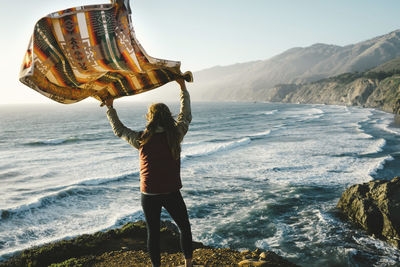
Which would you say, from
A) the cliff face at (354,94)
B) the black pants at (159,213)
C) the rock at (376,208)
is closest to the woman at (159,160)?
the black pants at (159,213)

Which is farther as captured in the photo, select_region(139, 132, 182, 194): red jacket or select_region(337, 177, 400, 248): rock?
select_region(337, 177, 400, 248): rock

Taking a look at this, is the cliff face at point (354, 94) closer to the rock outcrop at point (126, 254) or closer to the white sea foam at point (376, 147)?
the white sea foam at point (376, 147)

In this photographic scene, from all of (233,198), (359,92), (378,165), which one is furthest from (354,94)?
(233,198)

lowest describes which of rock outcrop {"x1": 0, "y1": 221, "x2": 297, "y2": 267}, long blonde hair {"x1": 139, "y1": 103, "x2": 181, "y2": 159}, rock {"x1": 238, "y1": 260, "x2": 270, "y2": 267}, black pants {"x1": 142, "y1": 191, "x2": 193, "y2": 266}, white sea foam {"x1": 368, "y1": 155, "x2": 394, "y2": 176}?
white sea foam {"x1": 368, "y1": 155, "x2": 394, "y2": 176}

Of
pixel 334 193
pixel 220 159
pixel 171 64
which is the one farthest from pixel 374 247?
pixel 220 159

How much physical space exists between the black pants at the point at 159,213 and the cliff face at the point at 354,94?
6575 centimetres

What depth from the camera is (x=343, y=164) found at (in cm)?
1681

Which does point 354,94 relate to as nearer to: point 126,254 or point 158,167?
point 126,254

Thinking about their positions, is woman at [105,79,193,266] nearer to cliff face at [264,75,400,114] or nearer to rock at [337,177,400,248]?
rock at [337,177,400,248]

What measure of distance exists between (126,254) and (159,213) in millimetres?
3293

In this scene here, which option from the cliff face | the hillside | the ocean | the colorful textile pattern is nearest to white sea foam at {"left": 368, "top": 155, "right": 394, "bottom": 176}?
the ocean

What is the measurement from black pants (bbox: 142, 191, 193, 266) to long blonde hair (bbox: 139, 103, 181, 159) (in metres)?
0.45

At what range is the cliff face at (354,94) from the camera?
7679cm

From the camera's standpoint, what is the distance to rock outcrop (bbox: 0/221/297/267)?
4945 mm
